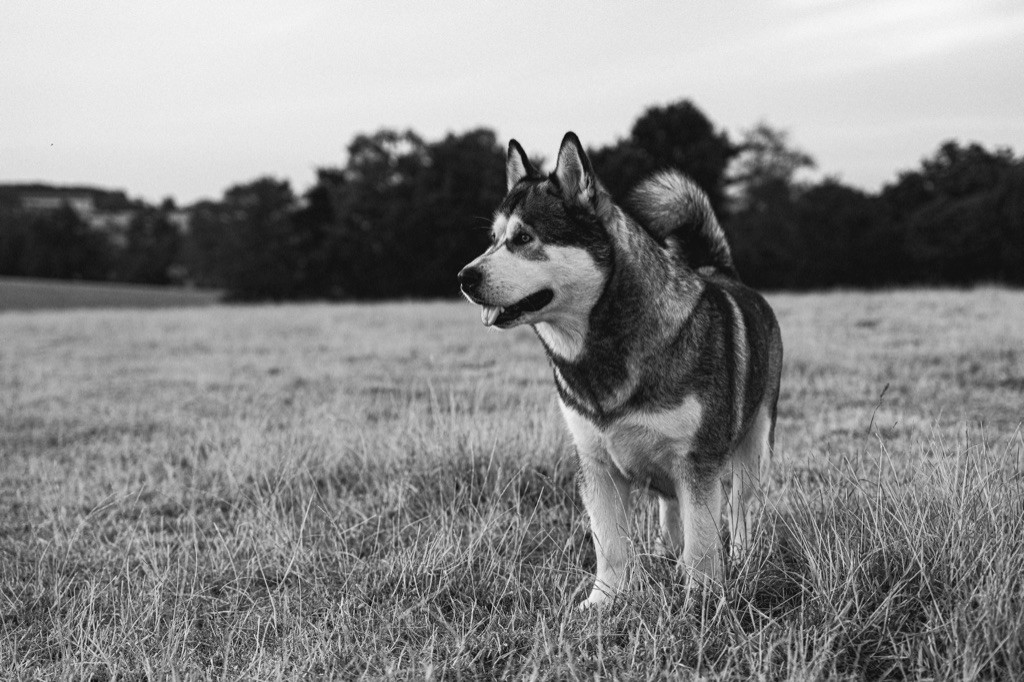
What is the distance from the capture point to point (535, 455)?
5418 millimetres

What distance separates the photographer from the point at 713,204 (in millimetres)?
40719

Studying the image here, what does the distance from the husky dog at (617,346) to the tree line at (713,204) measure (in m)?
31.1

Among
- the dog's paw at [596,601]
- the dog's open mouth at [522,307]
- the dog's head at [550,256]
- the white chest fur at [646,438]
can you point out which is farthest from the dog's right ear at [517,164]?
the dog's paw at [596,601]

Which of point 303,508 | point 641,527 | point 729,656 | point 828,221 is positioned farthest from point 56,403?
point 828,221

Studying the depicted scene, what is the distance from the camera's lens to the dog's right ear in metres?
4.30

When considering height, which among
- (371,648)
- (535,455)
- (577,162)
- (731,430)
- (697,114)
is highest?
(697,114)

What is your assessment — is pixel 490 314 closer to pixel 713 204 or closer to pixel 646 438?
pixel 646 438

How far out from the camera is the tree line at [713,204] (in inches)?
1550

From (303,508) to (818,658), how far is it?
2865mm

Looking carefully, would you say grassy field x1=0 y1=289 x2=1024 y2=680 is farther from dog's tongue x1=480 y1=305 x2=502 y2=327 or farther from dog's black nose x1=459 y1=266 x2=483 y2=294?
dog's black nose x1=459 y1=266 x2=483 y2=294

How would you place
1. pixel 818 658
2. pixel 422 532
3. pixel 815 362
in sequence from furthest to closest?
pixel 815 362 < pixel 422 532 < pixel 818 658

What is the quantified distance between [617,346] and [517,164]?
45.6 inches

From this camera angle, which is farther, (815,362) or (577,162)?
(815,362)

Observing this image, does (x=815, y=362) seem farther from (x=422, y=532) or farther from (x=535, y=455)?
(x=422, y=532)
